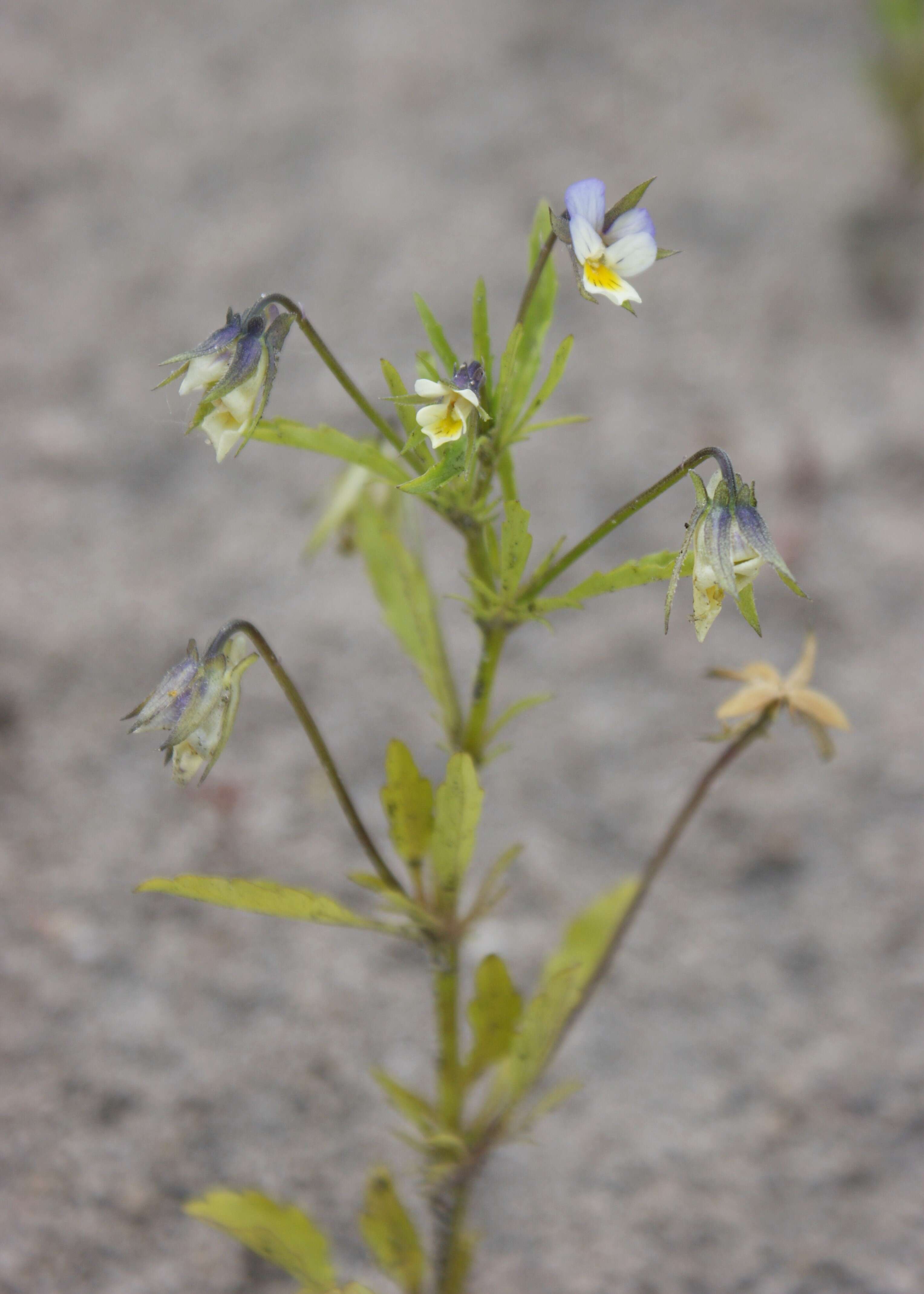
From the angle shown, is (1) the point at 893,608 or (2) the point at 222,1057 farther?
(1) the point at 893,608

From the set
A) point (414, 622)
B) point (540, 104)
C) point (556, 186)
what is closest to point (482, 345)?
point (414, 622)

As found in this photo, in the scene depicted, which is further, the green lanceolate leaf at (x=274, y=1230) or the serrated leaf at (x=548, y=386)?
the green lanceolate leaf at (x=274, y=1230)

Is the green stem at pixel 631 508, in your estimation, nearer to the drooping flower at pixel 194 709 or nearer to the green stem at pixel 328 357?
the green stem at pixel 328 357

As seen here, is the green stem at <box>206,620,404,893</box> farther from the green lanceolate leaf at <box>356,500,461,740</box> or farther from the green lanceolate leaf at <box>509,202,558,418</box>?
the green lanceolate leaf at <box>509,202,558,418</box>

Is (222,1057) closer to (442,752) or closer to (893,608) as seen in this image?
(442,752)

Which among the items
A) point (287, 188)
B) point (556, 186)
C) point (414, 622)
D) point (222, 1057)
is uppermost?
point (556, 186)

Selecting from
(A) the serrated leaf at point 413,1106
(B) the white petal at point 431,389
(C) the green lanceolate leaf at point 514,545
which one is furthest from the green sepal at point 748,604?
(A) the serrated leaf at point 413,1106

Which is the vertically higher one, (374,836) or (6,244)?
(6,244)
